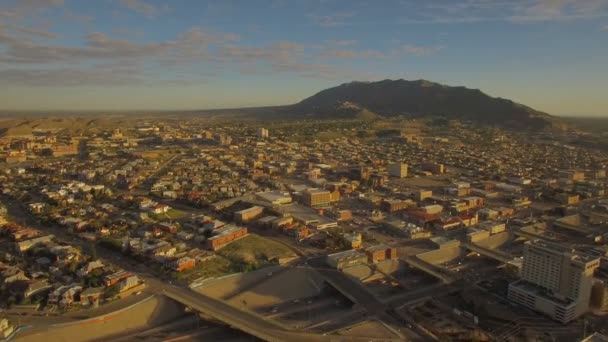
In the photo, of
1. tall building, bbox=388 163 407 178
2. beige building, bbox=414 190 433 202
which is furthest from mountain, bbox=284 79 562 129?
beige building, bbox=414 190 433 202

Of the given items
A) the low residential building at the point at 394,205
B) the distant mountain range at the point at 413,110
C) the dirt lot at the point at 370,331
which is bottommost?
the dirt lot at the point at 370,331

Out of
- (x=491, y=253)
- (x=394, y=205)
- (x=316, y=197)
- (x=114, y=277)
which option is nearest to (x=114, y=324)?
(x=114, y=277)

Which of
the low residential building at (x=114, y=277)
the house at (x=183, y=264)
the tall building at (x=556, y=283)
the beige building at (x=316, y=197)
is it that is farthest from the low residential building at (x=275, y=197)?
the tall building at (x=556, y=283)

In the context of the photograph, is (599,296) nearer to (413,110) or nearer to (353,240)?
(353,240)

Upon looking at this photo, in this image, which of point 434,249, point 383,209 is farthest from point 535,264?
point 383,209

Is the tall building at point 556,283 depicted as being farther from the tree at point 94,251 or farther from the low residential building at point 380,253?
the tree at point 94,251

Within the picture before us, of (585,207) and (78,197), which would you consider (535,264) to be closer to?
(585,207)
